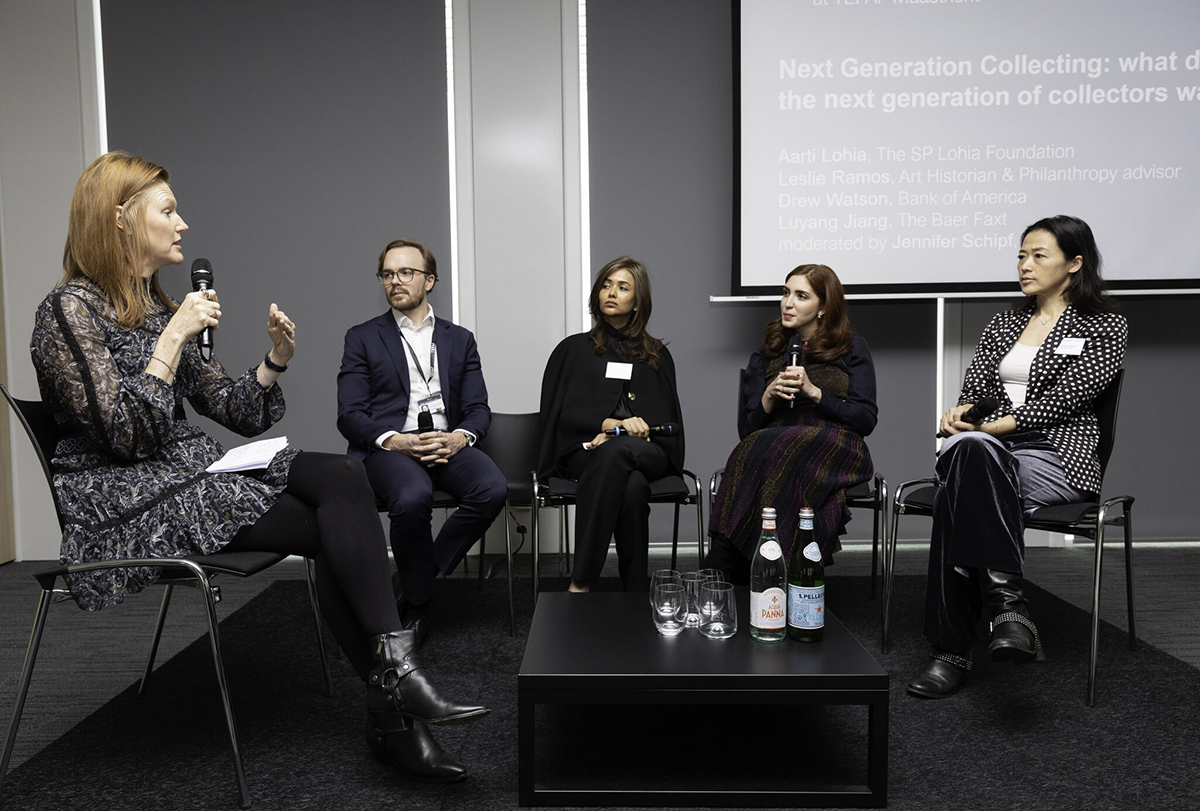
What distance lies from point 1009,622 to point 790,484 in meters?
0.80

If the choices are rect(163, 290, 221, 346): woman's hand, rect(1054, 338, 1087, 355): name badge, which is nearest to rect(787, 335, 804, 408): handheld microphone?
rect(1054, 338, 1087, 355): name badge

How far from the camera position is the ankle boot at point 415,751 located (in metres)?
1.75

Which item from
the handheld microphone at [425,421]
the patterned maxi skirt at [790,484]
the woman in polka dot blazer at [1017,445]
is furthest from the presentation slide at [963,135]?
the handheld microphone at [425,421]

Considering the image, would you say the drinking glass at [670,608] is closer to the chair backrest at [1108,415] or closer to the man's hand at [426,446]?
the man's hand at [426,446]

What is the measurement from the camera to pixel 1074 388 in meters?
2.47

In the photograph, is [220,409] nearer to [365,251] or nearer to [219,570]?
[219,570]

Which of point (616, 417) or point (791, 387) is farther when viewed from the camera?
point (616, 417)

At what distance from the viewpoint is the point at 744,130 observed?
3.77 meters

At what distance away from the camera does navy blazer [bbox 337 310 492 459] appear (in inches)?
121

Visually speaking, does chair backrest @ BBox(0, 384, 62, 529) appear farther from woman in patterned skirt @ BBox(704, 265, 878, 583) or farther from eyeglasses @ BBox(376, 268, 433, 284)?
woman in patterned skirt @ BBox(704, 265, 878, 583)

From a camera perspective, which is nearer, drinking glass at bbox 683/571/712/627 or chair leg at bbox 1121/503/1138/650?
drinking glass at bbox 683/571/712/627

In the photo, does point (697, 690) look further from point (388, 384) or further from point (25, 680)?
point (388, 384)

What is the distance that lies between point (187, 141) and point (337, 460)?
2.73m

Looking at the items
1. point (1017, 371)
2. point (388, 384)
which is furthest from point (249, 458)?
point (1017, 371)
